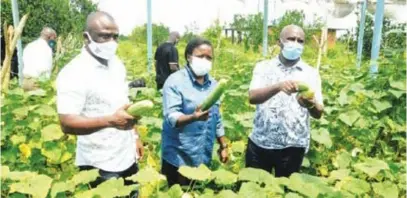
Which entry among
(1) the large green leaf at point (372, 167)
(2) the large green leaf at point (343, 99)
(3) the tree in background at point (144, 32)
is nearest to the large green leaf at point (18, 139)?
(1) the large green leaf at point (372, 167)

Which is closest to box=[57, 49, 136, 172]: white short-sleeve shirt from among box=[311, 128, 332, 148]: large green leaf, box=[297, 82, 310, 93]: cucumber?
box=[297, 82, 310, 93]: cucumber

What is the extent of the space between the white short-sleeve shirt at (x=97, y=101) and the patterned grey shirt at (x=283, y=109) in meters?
0.83

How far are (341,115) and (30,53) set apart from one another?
408cm

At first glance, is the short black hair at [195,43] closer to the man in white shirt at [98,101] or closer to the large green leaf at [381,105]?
the man in white shirt at [98,101]

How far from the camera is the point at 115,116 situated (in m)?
2.23

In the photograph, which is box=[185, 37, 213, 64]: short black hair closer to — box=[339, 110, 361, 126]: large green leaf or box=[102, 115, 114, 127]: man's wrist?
box=[102, 115, 114, 127]: man's wrist

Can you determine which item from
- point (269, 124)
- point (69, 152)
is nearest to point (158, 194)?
point (269, 124)

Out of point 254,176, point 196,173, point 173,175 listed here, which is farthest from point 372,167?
point 173,175

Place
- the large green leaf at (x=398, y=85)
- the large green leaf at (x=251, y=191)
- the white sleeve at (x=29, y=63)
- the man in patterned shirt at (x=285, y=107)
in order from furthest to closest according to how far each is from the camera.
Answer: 1. the white sleeve at (x=29, y=63)
2. the large green leaf at (x=398, y=85)
3. the man in patterned shirt at (x=285, y=107)
4. the large green leaf at (x=251, y=191)

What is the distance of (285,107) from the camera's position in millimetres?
3113

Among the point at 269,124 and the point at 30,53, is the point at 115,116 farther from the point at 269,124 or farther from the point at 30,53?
the point at 30,53

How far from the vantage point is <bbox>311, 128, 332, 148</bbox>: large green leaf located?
3868 millimetres

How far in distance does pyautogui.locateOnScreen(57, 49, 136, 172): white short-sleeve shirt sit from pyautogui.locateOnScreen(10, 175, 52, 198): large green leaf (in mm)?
294

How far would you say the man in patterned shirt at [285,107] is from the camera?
310 cm
